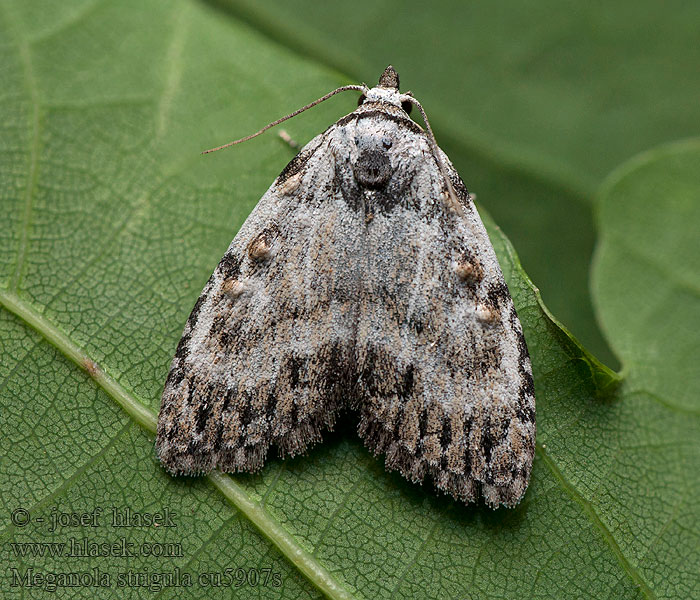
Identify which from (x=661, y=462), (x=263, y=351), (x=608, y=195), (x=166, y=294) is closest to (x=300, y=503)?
(x=263, y=351)

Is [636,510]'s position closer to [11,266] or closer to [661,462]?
[661,462]

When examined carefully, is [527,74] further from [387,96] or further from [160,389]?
[160,389]

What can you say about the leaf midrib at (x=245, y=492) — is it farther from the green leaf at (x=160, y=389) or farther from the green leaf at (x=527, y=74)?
the green leaf at (x=527, y=74)

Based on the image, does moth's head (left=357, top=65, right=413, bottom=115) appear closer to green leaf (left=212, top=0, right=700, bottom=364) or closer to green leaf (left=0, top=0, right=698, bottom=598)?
green leaf (left=0, top=0, right=698, bottom=598)

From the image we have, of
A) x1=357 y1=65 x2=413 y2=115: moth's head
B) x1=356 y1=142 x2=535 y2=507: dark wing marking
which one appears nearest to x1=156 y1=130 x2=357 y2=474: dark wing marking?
x1=356 y1=142 x2=535 y2=507: dark wing marking

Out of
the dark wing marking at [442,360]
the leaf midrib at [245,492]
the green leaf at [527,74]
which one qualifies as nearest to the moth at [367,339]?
the dark wing marking at [442,360]

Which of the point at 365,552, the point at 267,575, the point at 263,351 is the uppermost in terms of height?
the point at 263,351

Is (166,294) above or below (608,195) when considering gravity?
below
